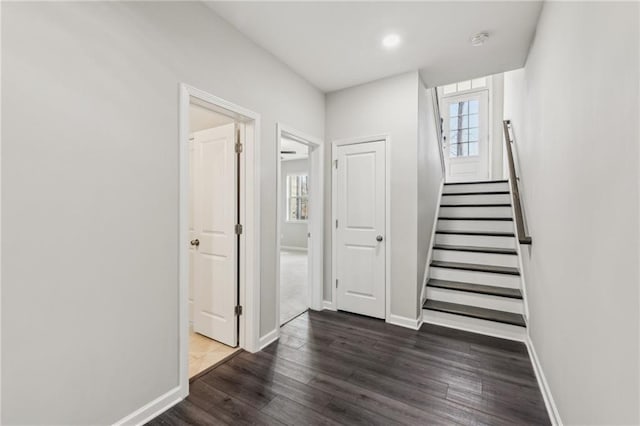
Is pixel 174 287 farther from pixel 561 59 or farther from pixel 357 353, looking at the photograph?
pixel 561 59

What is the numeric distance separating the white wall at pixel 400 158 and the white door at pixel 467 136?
3342 mm

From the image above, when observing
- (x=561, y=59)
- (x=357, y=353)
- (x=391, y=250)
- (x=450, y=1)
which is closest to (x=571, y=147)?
(x=561, y=59)

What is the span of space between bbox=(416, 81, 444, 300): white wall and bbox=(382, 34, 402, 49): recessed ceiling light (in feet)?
2.26

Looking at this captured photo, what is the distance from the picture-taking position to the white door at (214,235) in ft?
8.38

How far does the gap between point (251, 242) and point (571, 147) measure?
224 centimetres

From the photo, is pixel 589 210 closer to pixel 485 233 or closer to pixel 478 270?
pixel 478 270

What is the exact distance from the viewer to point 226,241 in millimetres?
2584

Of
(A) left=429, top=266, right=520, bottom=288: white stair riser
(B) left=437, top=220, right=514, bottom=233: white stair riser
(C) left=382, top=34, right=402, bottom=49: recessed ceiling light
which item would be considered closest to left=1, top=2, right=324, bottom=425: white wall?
(C) left=382, top=34, right=402, bottom=49: recessed ceiling light

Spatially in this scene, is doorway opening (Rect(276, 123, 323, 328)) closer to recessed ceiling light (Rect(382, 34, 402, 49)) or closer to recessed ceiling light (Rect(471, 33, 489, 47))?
recessed ceiling light (Rect(382, 34, 402, 49))

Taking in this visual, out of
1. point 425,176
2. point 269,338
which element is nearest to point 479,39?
point 425,176

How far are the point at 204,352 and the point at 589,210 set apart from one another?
2.82 m

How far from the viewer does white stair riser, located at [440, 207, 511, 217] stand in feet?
12.5

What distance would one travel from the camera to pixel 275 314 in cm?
275

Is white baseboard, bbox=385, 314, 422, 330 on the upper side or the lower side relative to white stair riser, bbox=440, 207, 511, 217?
Answer: lower
